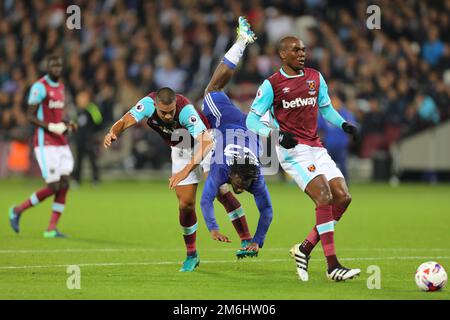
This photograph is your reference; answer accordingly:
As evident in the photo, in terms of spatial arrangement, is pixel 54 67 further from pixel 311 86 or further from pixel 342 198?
pixel 342 198

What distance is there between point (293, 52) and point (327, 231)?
75.7 inches

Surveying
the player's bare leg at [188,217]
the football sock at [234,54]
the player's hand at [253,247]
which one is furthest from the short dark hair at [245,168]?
the football sock at [234,54]

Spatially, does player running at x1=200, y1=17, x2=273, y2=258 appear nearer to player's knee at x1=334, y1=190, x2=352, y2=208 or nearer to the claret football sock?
the claret football sock

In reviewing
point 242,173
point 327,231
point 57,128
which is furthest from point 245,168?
point 57,128

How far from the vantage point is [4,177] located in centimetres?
2878

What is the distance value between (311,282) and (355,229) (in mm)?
5919

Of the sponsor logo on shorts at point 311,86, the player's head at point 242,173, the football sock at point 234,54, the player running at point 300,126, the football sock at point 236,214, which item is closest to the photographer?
the player running at point 300,126

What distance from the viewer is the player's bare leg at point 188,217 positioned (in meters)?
11.3

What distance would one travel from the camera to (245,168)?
1174cm

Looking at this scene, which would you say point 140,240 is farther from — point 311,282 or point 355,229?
point 311,282

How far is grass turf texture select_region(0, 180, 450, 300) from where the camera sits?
9.88 m

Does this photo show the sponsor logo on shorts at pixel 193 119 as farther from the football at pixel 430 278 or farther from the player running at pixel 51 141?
the player running at pixel 51 141

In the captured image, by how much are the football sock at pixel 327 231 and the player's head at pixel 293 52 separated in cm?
155
